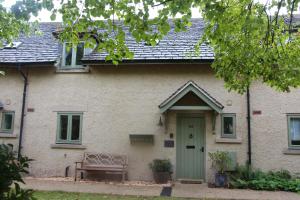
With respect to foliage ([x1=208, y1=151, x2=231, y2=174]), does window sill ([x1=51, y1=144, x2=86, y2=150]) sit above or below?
above

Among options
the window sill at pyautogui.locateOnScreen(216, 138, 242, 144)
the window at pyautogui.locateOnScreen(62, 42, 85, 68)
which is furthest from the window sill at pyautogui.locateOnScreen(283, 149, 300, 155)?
the window at pyautogui.locateOnScreen(62, 42, 85, 68)

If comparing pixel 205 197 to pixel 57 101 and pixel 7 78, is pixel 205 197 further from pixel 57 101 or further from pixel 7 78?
pixel 7 78

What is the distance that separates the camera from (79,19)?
6.20 metres

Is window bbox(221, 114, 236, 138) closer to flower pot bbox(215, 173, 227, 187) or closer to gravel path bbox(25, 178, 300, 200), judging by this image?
flower pot bbox(215, 173, 227, 187)

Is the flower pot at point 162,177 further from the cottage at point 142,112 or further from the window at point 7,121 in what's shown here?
the window at point 7,121

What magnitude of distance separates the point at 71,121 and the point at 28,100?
2.20 meters

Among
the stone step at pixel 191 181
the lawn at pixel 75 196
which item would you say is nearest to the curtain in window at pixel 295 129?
the stone step at pixel 191 181

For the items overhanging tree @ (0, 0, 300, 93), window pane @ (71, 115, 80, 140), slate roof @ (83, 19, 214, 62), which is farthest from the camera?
window pane @ (71, 115, 80, 140)

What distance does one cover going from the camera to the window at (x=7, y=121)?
13.1 m

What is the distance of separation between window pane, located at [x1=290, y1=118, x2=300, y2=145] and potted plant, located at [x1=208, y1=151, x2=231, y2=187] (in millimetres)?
2784

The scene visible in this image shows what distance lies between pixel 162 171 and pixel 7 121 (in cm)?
735

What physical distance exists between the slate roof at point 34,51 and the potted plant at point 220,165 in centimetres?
781

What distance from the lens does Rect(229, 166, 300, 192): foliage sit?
34.0 feet

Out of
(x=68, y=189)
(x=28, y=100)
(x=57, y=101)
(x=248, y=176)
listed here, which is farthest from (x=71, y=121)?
(x=248, y=176)
